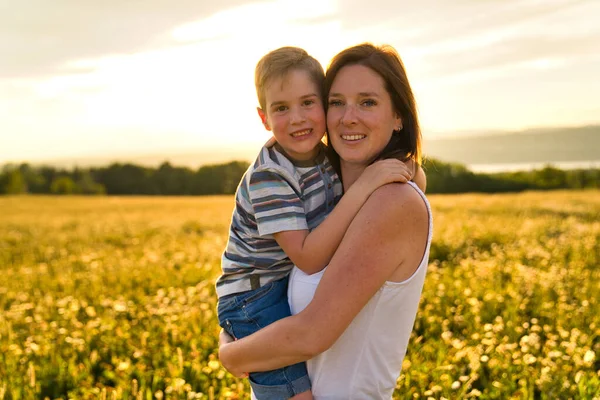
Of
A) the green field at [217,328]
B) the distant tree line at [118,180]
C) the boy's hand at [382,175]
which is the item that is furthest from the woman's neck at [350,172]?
the distant tree line at [118,180]

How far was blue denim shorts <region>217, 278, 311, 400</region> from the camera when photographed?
284cm

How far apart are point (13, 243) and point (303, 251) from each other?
14660mm

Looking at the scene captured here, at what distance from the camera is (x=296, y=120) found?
10.0 feet

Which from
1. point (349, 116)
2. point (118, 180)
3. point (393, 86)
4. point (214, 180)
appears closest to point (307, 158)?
point (349, 116)

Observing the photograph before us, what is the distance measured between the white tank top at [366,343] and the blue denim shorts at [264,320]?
8 cm

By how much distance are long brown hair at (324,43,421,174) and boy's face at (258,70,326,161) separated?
4.4 inches

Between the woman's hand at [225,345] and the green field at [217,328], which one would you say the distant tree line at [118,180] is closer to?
the green field at [217,328]

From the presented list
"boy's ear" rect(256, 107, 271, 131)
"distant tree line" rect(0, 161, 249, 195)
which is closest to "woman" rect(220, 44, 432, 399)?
"boy's ear" rect(256, 107, 271, 131)

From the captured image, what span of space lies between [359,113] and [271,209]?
2.26 feet

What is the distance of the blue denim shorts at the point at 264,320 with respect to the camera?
9.32ft

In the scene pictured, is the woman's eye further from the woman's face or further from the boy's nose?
the boy's nose

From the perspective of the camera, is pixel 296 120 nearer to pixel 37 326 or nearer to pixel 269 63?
pixel 269 63

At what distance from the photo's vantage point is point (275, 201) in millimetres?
2857

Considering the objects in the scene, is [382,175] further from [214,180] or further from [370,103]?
[214,180]
